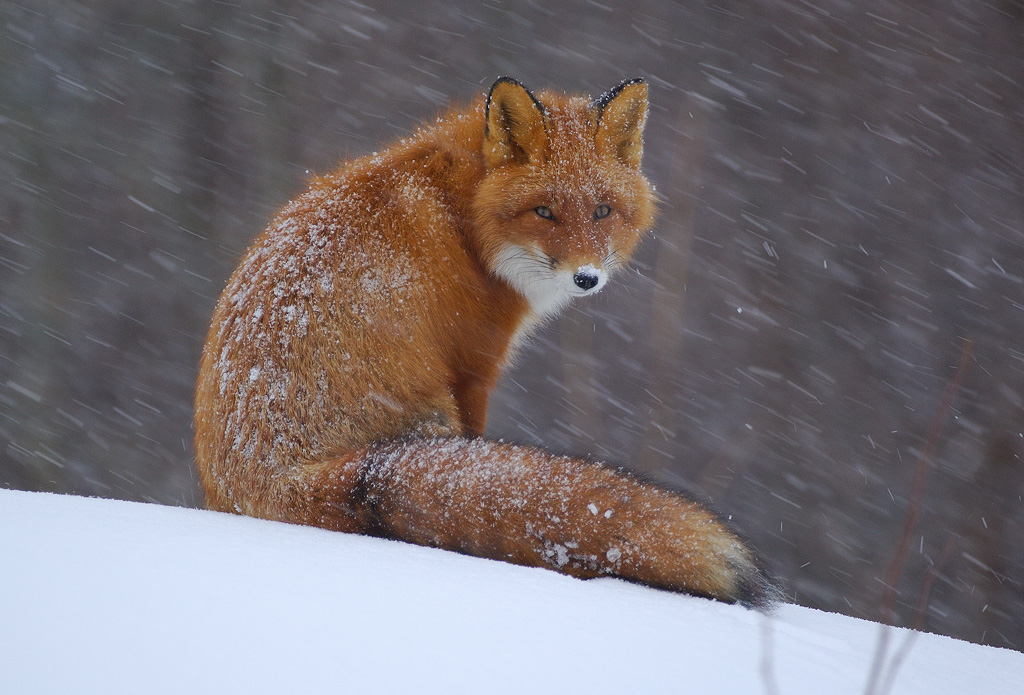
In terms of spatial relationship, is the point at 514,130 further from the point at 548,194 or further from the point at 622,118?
the point at 622,118

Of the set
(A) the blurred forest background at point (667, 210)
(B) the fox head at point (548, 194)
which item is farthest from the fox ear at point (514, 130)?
(A) the blurred forest background at point (667, 210)

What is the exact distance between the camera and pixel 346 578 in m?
1.42

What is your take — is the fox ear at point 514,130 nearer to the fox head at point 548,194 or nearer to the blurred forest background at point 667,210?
the fox head at point 548,194

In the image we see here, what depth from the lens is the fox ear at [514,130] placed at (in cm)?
267

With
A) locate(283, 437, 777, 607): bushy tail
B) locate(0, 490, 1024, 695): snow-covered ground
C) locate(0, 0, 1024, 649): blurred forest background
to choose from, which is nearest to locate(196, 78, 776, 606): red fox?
locate(283, 437, 777, 607): bushy tail

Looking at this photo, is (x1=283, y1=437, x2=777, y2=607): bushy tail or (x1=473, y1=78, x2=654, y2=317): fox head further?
(x1=473, y1=78, x2=654, y2=317): fox head

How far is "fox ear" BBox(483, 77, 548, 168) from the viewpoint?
2.67 meters

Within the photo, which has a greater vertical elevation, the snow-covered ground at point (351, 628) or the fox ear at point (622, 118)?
the fox ear at point (622, 118)

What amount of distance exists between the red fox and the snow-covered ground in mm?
176

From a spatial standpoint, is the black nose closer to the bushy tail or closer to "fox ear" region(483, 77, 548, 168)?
"fox ear" region(483, 77, 548, 168)

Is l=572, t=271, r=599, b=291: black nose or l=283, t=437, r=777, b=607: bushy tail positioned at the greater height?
l=572, t=271, r=599, b=291: black nose

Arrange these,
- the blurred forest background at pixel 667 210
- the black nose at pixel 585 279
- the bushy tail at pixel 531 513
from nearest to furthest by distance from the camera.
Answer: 1. the bushy tail at pixel 531 513
2. the black nose at pixel 585 279
3. the blurred forest background at pixel 667 210

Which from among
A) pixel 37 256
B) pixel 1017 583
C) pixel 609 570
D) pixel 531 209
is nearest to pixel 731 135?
pixel 531 209

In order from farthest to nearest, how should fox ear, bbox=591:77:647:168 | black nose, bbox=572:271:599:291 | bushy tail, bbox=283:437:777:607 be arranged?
1. fox ear, bbox=591:77:647:168
2. black nose, bbox=572:271:599:291
3. bushy tail, bbox=283:437:777:607
